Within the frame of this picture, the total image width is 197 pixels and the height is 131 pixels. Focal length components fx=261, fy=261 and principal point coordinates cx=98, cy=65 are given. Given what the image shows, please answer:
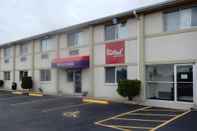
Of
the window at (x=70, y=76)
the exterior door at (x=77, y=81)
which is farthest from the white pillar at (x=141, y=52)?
the window at (x=70, y=76)

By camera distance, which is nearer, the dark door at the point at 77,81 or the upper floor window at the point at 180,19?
the upper floor window at the point at 180,19

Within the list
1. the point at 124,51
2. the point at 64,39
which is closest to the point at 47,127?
the point at 124,51

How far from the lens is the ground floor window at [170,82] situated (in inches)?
555

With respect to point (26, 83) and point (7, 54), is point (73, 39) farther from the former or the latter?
point (7, 54)

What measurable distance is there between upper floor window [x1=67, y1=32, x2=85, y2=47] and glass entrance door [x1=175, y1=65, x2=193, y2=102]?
8799 millimetres

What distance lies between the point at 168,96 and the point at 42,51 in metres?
14.4

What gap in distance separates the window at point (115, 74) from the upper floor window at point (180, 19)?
4.18m

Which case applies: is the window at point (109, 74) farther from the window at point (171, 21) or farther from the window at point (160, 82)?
the window at point (171, 21)

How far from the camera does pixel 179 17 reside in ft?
48.0

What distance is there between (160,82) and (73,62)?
293 inches

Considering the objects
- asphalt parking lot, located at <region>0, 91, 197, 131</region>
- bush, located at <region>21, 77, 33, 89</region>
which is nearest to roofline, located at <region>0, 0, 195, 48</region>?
bush, located at <region>21, 77, 33, 89</region>

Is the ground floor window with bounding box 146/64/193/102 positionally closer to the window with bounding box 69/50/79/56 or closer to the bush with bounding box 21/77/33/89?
the window with bounding box 69/50/79/56

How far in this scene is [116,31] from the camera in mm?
18156

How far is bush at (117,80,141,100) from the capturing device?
15609 mm
